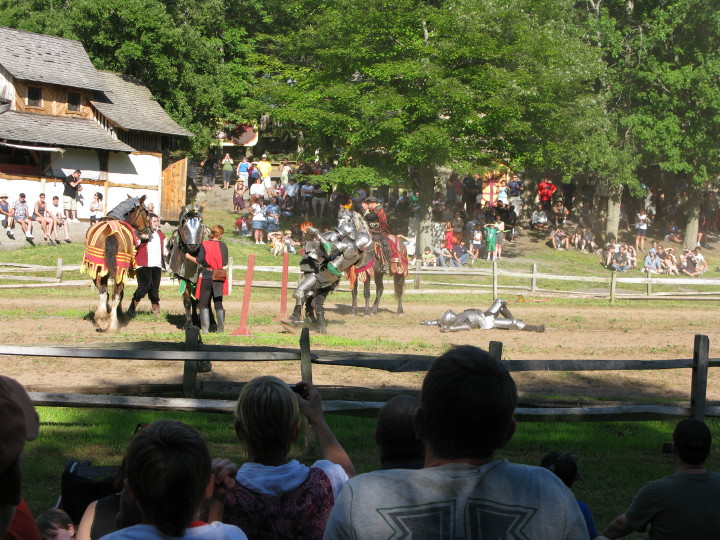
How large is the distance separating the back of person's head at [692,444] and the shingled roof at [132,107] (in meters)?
35.2

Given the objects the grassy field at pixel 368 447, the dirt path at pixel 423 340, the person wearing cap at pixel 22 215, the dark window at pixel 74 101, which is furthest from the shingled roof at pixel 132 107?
the grassy field at pixel 368 447

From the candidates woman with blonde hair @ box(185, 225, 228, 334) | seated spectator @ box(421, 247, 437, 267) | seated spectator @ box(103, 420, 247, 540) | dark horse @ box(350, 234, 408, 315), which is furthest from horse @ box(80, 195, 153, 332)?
seated spectator @ box(421, 247, 437, 267)

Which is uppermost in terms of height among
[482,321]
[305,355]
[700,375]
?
[305,355]

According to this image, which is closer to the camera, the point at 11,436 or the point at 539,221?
the point at 11,436

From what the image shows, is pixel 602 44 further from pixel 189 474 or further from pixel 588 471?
pixel 189 474

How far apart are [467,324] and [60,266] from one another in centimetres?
1182

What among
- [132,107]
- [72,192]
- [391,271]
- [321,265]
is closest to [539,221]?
[132,107]

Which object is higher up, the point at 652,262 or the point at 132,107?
the point at 132,107

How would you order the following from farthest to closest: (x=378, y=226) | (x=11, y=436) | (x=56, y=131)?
1. (x=56, y=131)
2. (x=378, y=226)
3. (x=11, y=436)

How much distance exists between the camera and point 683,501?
445 centimetres

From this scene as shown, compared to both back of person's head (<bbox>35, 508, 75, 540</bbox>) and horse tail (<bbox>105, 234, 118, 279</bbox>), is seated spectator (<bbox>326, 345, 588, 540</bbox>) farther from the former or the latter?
horse tail (<bbox>105, 234, 118, 279</bbox>)

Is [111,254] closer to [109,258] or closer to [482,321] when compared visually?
[109,258]

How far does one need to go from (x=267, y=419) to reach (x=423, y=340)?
1338 cm

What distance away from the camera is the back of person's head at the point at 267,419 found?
3.71 m
